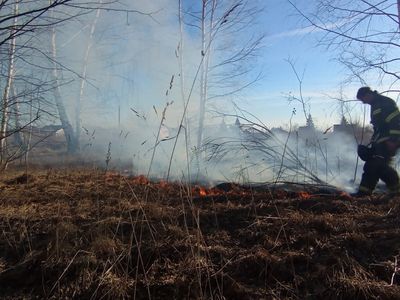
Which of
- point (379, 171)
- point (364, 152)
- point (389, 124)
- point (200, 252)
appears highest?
point (389, 124)

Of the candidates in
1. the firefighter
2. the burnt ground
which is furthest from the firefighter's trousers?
the burnt ground

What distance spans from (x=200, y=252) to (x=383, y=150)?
3.93m

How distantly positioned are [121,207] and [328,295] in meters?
2.19

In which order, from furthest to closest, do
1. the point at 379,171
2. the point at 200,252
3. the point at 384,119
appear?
the point at 384,119 → the point at 379,171 → the point at 200,252

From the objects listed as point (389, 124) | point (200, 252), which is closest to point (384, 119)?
point (389, 124)

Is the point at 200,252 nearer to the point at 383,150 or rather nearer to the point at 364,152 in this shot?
the point at 364,152

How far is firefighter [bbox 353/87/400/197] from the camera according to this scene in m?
5.58

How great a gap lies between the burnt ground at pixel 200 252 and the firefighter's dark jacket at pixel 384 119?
6.17ft

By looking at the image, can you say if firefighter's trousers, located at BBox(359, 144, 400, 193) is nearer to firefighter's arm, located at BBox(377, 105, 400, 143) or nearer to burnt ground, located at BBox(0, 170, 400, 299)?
firefighter's arm, located at BBox(377, 105, 400, 143)

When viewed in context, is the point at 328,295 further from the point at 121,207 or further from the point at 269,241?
the point at 121,207

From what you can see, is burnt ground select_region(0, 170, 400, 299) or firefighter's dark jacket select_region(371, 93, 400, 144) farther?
firefighter's dark jacket select_region(371, 93, 400, 144)

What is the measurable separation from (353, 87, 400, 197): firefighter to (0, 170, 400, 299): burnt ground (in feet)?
5.18

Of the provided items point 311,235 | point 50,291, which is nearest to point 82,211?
point 50,291

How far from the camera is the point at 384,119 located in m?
5.71
